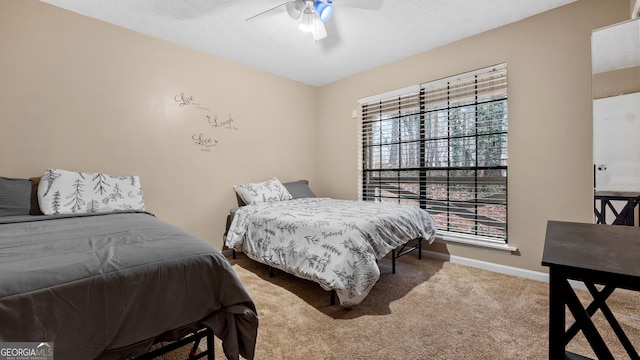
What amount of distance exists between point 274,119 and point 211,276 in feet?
9.74

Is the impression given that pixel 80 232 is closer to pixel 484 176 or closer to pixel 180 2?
pixel 180 2

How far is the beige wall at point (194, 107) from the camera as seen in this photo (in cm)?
217

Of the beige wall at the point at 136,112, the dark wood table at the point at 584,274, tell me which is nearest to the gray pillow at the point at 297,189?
the beige wall at the point at 136,112

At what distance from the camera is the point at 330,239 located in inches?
78.3

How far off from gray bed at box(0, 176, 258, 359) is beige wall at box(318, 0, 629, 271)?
264cm

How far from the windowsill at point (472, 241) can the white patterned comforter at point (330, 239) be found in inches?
8.5

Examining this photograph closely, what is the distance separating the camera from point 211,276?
1147mm

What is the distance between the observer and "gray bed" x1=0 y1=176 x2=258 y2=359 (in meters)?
0.83

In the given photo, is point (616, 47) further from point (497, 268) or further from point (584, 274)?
point (584, 274)

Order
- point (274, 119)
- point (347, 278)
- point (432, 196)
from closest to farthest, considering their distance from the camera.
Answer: point (347, 278), point (432, 196), point (274, 119)

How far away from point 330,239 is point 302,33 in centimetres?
206

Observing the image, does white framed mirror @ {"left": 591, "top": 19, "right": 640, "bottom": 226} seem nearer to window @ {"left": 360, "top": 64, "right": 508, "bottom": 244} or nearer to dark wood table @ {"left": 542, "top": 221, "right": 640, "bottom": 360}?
window @ {"left": 360, "top": 64, "right": 508, "bottom": 244}

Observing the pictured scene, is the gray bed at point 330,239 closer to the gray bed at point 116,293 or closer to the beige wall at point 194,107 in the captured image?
the beige wall at point 194,107

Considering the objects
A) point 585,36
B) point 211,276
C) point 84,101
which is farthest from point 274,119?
point 585,36
